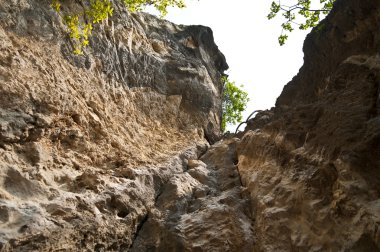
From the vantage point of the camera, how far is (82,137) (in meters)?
6.74

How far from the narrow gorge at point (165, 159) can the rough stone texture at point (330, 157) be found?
22 millimetres

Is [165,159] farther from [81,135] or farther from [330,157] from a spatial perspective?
[330,157]

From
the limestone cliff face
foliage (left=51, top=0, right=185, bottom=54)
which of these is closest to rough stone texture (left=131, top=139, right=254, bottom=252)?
the limestone cliff face

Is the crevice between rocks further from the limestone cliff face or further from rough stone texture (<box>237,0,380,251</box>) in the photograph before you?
rough stone texture (<box>237,0,380,251</box>)

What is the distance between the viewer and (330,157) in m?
5.31

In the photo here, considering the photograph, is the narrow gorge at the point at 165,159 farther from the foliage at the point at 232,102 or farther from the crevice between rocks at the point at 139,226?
the foliage at the point at 232,102

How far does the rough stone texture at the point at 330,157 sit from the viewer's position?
15.1 feet

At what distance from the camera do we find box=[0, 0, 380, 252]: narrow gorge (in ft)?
15.7

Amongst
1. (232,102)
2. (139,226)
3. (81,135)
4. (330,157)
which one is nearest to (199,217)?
(139,226)

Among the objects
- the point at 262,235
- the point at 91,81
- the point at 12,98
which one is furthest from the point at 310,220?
the point at 91,81

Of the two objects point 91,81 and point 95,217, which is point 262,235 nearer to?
point 95,217

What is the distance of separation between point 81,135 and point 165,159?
2.46 metres

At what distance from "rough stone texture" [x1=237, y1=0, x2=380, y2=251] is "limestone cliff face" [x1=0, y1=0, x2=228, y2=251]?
2.26 metres

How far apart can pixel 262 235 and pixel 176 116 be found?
252 inches
